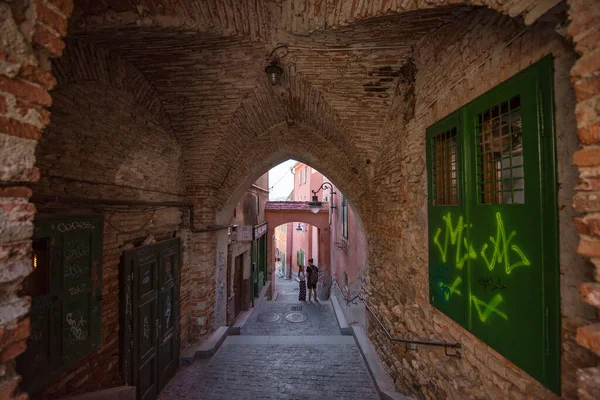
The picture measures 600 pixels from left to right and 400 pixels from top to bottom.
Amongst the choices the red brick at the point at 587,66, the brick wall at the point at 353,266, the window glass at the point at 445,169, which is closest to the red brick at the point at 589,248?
the red brick at the point at 587,66

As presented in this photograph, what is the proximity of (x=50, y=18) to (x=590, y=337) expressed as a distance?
3.00 meters

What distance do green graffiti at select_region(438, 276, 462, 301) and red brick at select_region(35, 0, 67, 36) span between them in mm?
3253

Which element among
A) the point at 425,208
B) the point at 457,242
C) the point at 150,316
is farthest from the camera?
the point at 150,316

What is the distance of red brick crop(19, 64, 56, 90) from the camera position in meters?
1.27

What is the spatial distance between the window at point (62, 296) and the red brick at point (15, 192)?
1.59 m

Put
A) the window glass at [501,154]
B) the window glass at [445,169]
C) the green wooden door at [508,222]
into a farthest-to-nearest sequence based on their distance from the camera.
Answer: the window glass at [445,169]
the window glass at [501,154]
the green wooden door at [508,222]

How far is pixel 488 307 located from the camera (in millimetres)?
2113

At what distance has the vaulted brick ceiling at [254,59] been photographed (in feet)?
9.02

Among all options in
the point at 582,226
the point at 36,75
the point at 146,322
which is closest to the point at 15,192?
the point at 36,75

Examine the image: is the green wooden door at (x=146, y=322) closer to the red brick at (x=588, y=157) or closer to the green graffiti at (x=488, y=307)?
the green graffiti at (x=488, y=307)

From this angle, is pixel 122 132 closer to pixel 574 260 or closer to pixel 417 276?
pixel 417 276

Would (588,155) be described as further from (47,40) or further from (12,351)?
(12,351)

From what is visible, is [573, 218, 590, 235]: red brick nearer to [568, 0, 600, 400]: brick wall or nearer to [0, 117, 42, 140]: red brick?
[568, 0, 600, 400]: brick wall

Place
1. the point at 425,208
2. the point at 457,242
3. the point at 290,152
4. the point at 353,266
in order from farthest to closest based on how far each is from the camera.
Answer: the point at 353,266, the point at 290,152, the point at 425,208, the point at 457,242
